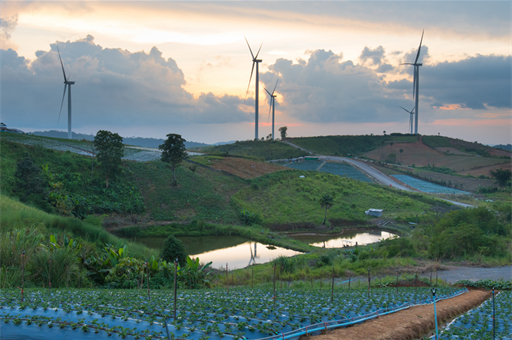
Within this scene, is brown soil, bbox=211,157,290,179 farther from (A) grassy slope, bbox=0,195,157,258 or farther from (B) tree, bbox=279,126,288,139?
(B) tree, bbox=279,126,288,139

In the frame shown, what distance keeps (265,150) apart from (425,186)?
52.6m

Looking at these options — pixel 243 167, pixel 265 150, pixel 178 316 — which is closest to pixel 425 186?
pixel 243 167

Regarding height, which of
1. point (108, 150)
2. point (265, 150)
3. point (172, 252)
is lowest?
point (172, 252)

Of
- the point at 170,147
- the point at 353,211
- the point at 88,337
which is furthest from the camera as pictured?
the point at 353,211

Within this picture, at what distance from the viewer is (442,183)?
8000 cm

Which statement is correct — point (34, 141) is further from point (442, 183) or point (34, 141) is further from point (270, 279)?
point (442, 183)

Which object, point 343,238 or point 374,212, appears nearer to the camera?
point 343,238

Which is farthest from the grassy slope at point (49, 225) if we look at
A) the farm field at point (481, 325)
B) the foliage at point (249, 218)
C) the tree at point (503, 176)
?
the tree at point (503, 176)

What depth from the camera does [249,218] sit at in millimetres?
45344

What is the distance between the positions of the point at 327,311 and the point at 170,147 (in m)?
40.8

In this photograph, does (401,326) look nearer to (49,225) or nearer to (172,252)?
(172,252)

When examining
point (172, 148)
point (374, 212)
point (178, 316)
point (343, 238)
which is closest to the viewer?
point (178, 316)

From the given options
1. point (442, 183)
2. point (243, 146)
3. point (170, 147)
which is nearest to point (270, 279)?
point (170, 147)

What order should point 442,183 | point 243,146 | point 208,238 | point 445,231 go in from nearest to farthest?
1. point 445,231
2. point 208,238
3. point 442,183
4. point 243,146
